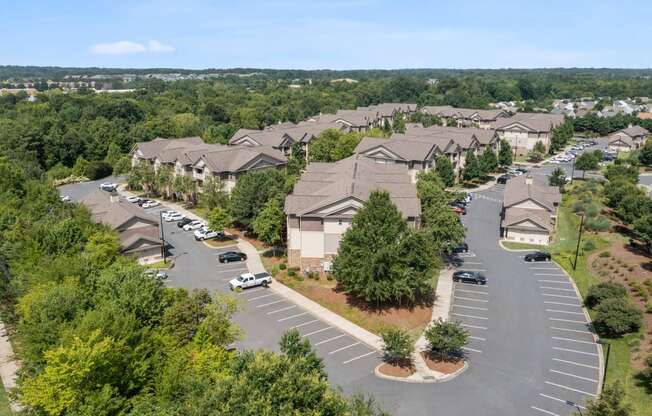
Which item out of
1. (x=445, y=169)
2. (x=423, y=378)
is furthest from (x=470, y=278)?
(x=445, y=169)

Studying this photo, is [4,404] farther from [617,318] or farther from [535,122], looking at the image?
[535,122]


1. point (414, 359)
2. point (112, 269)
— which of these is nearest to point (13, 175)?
point (112, 269)

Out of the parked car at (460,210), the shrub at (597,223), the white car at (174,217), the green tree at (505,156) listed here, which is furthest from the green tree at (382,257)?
the green tree at (505,156)

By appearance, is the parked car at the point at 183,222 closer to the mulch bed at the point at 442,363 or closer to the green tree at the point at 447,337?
the mulch bed at the point at 442,363

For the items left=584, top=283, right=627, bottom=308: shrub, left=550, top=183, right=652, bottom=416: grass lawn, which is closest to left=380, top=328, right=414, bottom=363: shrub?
left=550, top=183, right=652, bottom=416: grass lawn

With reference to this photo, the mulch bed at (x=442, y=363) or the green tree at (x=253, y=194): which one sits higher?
the green tree at (x=253, y=194)

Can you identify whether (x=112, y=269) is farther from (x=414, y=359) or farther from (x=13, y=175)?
(x=13, y=175)

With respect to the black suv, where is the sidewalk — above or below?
below

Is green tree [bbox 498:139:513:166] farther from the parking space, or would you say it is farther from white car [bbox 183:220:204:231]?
white car [bbox 183:220:204:231]
